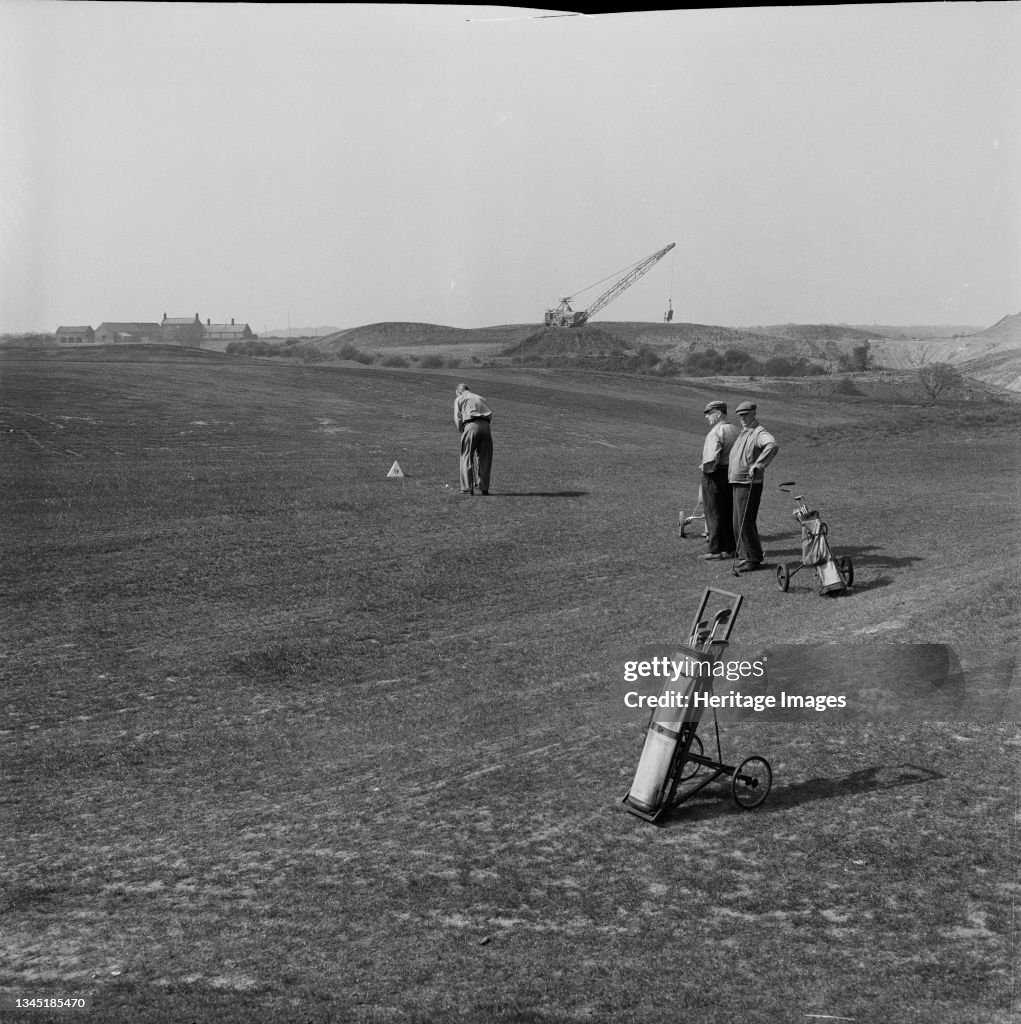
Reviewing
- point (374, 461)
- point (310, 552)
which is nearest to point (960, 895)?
point (310, 552)

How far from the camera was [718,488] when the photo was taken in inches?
496

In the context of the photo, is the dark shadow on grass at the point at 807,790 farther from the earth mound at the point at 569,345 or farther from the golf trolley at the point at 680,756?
the earth mound at the point at 569,345

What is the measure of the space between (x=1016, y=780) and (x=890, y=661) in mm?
1812

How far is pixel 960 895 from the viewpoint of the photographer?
5074 mm

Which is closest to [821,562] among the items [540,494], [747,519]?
[747,519]

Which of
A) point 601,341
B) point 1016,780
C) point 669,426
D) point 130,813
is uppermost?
point 601,341

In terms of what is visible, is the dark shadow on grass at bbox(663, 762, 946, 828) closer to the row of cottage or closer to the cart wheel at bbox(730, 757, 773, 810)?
the cart wheel at bbox(730, 757, 773, 810)

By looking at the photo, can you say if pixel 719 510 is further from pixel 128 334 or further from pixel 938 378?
pixel 128 334

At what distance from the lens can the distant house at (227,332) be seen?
21969 millimetres

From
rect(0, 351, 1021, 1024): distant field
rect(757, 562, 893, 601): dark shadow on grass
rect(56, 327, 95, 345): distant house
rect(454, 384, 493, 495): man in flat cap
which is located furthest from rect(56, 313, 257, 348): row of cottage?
rect(757, 562, 893, 601): dark shadow on grass

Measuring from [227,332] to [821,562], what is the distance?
16984 mm

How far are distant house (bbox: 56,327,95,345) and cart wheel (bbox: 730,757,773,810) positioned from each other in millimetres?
11672

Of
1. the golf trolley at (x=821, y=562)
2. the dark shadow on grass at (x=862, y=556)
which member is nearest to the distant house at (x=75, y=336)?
the dark shadow on grass at (x=862, y=556)

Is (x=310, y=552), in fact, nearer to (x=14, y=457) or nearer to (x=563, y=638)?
(x=563, y=638)
